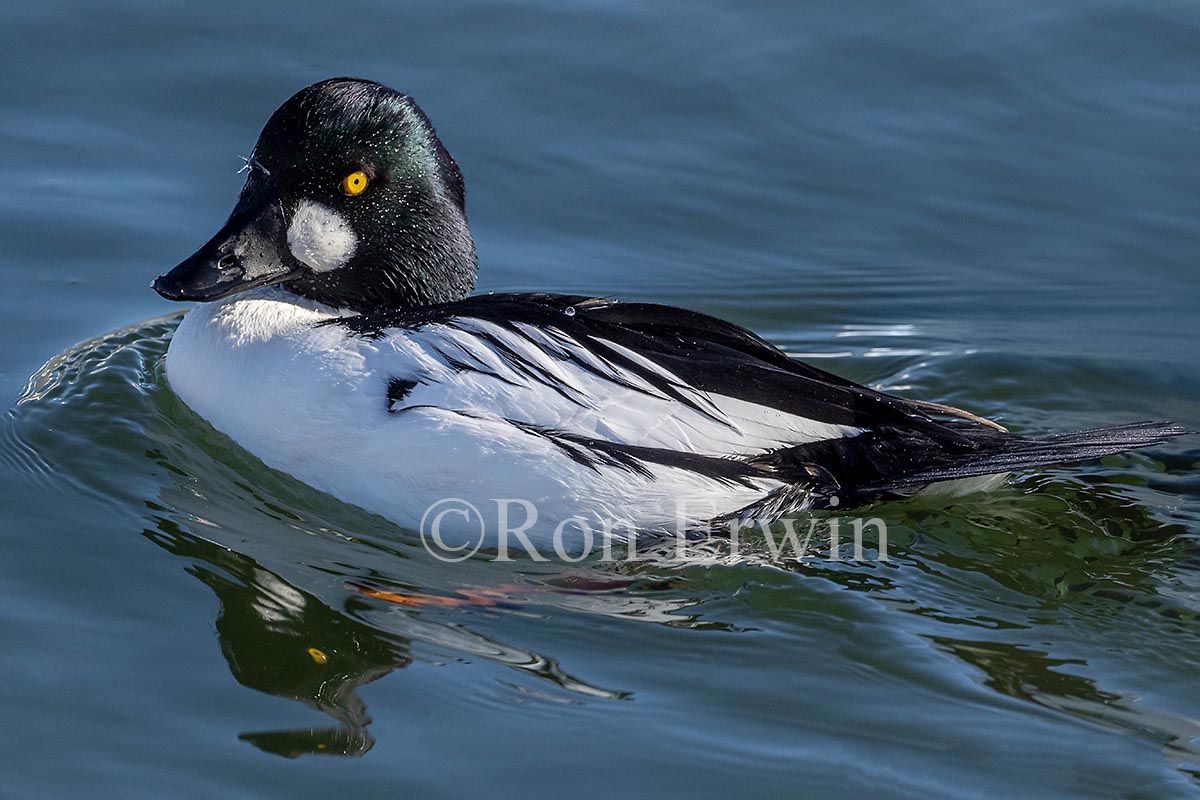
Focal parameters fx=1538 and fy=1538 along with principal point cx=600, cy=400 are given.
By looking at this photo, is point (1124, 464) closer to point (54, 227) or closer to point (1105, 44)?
point (1105, 44)

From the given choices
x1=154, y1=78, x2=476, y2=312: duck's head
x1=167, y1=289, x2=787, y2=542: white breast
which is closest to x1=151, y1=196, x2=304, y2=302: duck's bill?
x1=154, y1=78, x2=476, y2=312: duck's head

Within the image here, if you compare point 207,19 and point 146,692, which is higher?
point 207,19

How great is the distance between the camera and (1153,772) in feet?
13.9

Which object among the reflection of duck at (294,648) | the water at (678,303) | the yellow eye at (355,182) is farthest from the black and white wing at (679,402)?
the reflection of duck at (294,648)

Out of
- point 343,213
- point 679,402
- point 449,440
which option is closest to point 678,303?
point 343,213

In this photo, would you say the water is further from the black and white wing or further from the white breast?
the black and white wing

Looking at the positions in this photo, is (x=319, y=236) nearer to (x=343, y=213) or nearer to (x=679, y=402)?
(x=343, y=213)

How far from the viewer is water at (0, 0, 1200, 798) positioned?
172 inches

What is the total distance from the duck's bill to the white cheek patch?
0.05 m

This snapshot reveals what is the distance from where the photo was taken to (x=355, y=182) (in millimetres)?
5820

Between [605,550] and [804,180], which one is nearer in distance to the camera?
[605,550]

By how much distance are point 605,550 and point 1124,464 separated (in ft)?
7.25

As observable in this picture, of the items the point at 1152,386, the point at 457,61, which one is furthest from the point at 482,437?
the point at 457,61

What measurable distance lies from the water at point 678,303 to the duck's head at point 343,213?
2.29 ft
